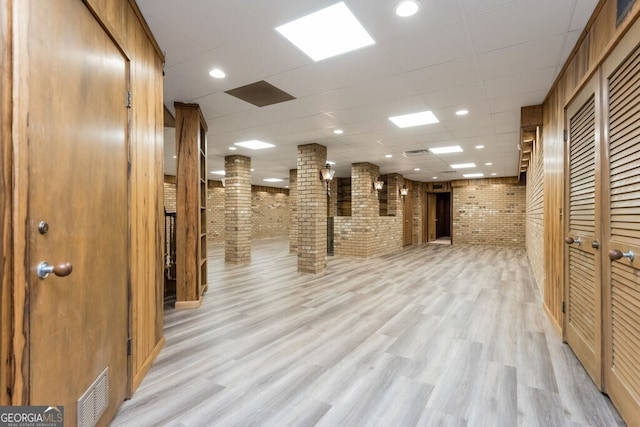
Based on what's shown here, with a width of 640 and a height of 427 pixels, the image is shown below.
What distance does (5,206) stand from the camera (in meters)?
1.02

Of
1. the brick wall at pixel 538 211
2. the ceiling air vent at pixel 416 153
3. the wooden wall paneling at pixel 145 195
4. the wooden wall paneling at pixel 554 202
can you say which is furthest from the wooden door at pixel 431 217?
the wooden wall paneling at pixel 145 195

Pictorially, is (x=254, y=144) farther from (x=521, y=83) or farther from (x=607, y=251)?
(x=607, y=251)

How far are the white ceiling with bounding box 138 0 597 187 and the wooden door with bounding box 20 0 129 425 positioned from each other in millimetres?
946

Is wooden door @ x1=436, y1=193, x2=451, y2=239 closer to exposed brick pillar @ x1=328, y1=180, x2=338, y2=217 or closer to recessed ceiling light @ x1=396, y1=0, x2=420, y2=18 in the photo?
exposed brick pillar @ x1=328, y1=180, x2=338, y2=217

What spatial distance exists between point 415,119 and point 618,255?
331 cm

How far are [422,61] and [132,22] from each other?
7.78ft

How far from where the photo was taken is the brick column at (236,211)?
23.2 ft

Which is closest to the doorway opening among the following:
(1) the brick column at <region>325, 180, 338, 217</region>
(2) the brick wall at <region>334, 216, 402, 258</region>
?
(1) the brick column at <region>325, 180, 338, 217</region>

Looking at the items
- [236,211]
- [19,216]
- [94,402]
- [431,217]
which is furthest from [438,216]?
[19,216]

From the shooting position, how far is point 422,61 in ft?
9.35

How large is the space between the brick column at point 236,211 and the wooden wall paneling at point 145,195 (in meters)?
4.50

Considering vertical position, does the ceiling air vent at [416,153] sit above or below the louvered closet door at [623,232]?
above

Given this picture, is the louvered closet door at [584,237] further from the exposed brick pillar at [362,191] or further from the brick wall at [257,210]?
the brick wall at [257,210]

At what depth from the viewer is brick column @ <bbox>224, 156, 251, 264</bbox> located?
23.2 feet
